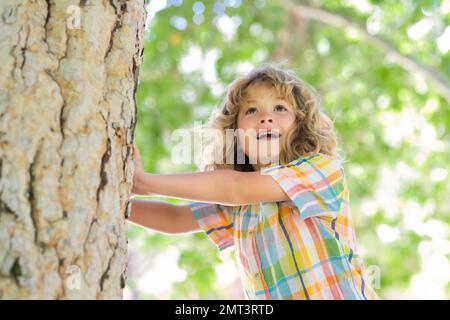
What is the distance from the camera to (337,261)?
1.68 meters

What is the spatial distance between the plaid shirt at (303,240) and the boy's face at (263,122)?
0.16 m

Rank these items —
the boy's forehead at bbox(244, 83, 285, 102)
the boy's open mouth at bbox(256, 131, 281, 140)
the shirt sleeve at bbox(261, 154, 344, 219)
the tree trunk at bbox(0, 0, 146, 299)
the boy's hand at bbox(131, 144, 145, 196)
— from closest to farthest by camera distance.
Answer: the tree trunk at bbox(0, 0, 146, 299) → the boy's hand at bbox(131, 144, 145, 196) → the shirt sleeve at bbox(261, 154, 344, 219) → the boy's open mouth at bbox(256, 131, 281, 140) → the boy's forehead at bbox(244, 83, 285, 102)

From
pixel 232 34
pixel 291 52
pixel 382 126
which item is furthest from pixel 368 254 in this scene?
pixel 232 34

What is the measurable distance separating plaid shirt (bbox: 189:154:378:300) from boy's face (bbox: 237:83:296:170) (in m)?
0.16

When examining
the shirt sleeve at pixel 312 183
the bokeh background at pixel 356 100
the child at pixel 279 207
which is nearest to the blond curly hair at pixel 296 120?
the child at pixel 279 207

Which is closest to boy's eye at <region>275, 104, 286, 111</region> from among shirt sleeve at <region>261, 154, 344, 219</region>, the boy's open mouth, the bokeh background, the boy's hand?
the boy's open mouth

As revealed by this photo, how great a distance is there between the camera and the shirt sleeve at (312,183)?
5.60 feet

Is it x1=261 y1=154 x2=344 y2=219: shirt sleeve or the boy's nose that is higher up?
the boy's nose

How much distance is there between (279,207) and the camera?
5.92 feet

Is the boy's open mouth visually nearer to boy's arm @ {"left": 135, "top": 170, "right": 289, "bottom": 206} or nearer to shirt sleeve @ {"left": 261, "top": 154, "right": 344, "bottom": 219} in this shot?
shirt sleeve @ {"left": 261, "top": 154, "right": 344, "bottom": 219}

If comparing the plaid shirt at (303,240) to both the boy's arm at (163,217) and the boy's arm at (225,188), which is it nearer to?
the boy's arm at (225,188)

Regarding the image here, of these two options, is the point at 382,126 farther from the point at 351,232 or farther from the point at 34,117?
the point at 34,117

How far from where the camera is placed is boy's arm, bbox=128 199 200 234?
201 cm
